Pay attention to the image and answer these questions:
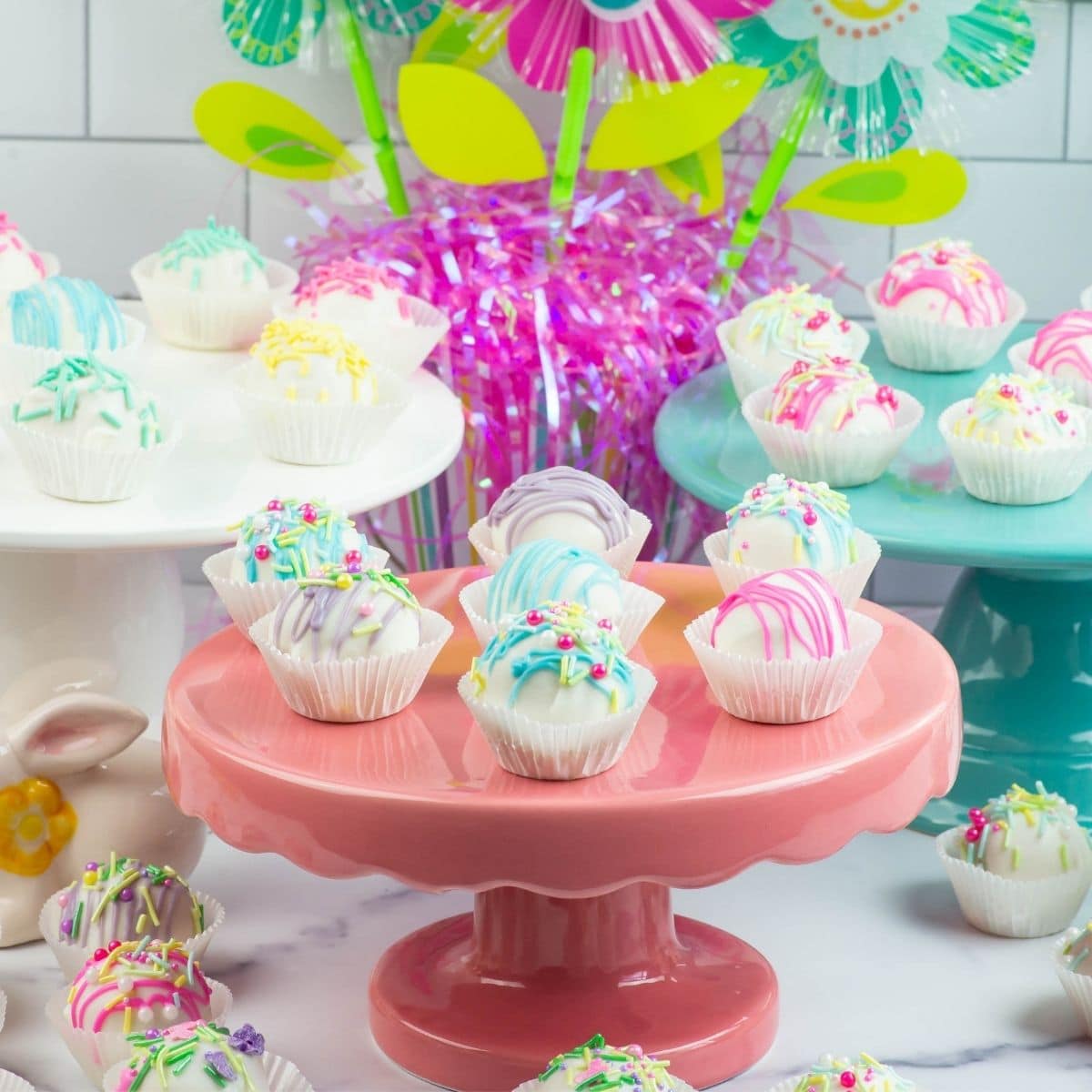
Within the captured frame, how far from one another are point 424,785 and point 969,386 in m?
1.11

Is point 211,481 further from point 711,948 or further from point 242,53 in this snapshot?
point 242,53

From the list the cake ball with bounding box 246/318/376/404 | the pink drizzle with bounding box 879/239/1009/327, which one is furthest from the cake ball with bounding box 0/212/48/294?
the pink drizzle with bounding box 879/239/1009/327

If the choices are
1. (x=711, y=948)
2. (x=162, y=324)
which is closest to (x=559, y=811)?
(x=711, y=948)

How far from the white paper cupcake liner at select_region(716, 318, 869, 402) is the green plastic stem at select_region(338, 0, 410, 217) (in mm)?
451

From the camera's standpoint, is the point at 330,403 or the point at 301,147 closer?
the point at 330,403

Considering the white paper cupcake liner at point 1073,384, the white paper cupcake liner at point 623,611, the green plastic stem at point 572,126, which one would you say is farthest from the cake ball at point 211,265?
the white paper cupcake liner at point 1073,384

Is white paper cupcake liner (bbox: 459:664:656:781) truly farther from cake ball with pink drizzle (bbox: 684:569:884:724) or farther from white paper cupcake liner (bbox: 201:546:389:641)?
white paper cupcake liner (bbox: 201:546:389:641)

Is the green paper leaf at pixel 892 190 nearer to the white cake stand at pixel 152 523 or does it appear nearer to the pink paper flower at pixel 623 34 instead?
the pink paper flower at pixel 623 34

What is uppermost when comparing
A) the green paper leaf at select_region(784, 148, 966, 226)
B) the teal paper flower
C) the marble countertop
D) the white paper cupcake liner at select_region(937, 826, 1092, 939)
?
the teal paper flower

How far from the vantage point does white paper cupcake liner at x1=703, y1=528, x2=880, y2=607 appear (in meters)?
1.53

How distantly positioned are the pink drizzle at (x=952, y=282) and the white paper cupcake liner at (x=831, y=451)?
0.29 metres

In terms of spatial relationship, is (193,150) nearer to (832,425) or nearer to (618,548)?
(832,425)

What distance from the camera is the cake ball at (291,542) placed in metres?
1.49

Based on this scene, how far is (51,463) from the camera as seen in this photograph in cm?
162
